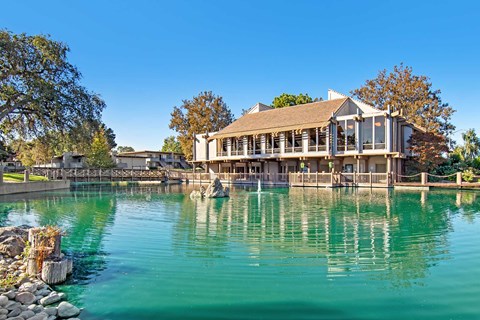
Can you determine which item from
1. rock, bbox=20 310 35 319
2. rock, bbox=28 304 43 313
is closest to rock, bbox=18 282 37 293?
rock, bbox=28 304 43 313

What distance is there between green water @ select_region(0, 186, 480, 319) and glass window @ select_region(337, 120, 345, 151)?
1930 cm

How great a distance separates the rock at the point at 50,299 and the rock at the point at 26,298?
14 centimetres

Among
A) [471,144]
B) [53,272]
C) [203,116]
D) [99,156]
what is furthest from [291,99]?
[53,272]

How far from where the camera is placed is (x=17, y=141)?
2361 centimetres

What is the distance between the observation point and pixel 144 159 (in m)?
61.5

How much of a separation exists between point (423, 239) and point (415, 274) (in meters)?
3.23

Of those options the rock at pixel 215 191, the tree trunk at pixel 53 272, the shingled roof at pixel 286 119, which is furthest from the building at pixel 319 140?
the tree trunk at pixel 53 272

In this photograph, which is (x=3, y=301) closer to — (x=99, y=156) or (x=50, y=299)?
(x=50, y=299)

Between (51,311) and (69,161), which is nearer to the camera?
(51,311)

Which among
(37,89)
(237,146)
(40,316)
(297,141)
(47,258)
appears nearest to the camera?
(40,316)

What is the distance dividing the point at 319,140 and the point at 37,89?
2401 cm

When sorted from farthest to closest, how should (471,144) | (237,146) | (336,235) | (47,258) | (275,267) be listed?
(471,144) < (237,146) < (336,235) < (275,267) < (47,258)

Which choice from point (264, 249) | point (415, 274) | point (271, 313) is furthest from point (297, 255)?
point (271, 313)

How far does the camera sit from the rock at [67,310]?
443cm
